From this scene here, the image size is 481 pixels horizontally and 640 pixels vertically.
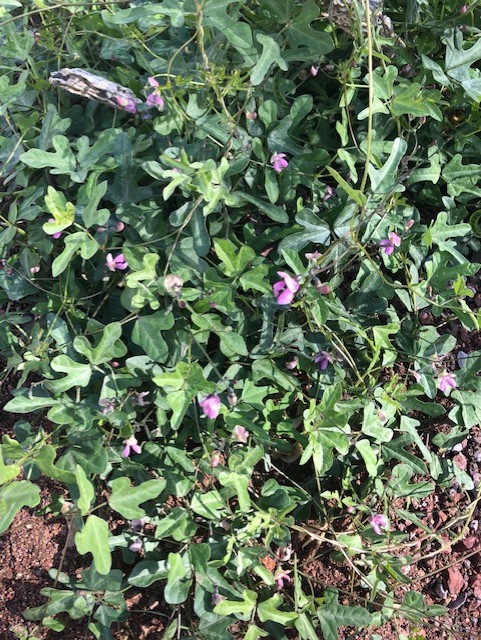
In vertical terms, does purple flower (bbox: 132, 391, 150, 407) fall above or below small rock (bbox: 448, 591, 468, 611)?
above

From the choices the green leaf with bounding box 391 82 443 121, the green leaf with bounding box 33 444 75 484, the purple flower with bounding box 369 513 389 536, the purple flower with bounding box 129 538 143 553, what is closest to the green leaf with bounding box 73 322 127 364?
the green leaf with bounding box 33 444 75 484

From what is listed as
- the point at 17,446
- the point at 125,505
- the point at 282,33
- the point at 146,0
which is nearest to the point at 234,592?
the point at 125,505

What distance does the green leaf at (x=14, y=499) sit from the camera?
1.38 m

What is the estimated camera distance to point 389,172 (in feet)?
5.37

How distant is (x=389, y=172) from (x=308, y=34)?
1.34ft

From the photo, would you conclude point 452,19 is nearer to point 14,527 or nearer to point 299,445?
point 299,445

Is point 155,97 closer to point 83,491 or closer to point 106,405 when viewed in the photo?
point 106,405

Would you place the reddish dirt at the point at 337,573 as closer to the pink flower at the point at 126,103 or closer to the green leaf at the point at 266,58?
the pink flower at the point at 126,103

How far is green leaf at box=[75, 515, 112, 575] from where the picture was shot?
1352mm

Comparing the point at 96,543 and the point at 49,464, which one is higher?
the point at 49,464

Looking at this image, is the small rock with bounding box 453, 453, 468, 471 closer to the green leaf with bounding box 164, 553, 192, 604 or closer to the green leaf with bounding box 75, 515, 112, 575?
the green leaf with bounding box 164, 553, 192, 604

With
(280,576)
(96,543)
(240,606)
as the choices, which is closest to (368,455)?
(280,576)

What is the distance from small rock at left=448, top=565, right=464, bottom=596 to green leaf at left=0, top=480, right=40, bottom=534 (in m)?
1.25

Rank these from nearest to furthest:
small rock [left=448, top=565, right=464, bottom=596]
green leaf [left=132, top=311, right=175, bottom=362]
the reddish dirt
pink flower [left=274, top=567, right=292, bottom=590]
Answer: green leaf [left=132, top=311, right=175, bottom=362]
pink flower [left=274, top=567, right=292, bottom=590]
the reddish dirt
small rock [left=448, top=565, right=464, bottom=596]
